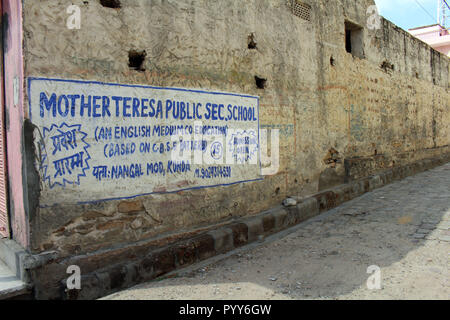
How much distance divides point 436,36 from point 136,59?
21974 mm

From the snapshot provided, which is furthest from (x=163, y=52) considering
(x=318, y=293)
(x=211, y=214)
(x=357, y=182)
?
(x=357, y=182)

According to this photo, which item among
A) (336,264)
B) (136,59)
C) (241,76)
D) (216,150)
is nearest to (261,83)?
(241,76)

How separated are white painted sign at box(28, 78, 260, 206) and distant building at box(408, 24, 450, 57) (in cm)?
1990

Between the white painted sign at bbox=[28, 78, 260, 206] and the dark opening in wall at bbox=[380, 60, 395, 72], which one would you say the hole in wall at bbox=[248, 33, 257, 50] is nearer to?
the white painted sign at bbox=[28, 78, 260, 206]

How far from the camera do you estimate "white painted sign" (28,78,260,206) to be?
299 cm

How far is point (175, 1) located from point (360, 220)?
386 cm

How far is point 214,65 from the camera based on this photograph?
432 cm

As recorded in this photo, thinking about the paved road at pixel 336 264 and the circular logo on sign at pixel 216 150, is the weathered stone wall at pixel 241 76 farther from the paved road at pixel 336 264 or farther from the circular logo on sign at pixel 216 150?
the paved road at pixel 336 264

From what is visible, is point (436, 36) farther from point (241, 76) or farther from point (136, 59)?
point (136, 59)

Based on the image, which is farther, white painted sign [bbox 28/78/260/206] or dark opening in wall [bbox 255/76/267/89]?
dark opening in wall [bbox 255/76/267/89]

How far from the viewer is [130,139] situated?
347cm

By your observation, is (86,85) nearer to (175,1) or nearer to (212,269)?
(175,1)

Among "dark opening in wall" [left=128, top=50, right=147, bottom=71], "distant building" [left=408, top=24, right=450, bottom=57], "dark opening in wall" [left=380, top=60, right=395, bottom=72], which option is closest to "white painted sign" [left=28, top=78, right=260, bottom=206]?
"dark opening in wall" [left=128, top=50, right=147, bottom=71]

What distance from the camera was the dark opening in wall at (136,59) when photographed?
11.6 ft
